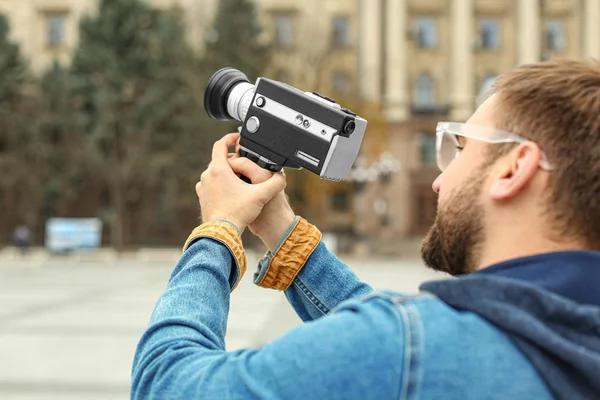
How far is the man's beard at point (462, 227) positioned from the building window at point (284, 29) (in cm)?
3660

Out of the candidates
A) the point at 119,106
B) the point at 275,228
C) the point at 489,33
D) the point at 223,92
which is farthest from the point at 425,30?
the point at 275,228

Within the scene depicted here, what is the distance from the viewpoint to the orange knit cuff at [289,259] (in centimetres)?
144

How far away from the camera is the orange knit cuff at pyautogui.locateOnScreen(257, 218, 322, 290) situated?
1.44 metres

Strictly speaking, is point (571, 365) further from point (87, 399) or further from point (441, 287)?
point (87, 399)

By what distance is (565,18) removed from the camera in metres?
40.1

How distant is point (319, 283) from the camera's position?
145 centimetres

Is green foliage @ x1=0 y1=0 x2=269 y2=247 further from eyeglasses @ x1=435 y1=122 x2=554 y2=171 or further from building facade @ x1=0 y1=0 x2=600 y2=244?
eyeglasses @ x1=435 y1=122 x2=554 y2=171

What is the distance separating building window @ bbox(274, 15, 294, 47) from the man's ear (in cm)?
3666

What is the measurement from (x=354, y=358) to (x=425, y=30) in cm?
4165

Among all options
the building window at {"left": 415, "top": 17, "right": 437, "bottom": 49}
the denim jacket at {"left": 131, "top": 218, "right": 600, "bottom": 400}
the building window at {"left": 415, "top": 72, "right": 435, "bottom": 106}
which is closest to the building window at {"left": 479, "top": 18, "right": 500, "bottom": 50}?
the building window at {"left": 415, "top": 17, "right": 437, "bottom": 49}

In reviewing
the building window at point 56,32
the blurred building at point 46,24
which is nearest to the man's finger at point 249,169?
the blurred building at point 46,24

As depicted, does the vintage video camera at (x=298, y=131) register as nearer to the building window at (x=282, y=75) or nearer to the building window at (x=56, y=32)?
the building window at (x=282, y=75)

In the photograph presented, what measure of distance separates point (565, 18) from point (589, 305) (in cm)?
4339

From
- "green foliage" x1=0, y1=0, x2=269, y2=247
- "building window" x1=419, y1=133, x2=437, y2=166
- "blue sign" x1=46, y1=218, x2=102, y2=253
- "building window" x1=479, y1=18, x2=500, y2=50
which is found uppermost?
"building window" x1=479, y1=18, x2=500, y2=50
